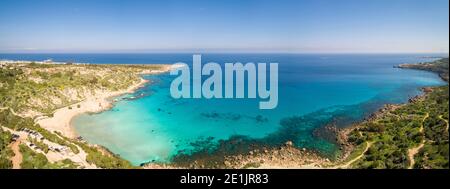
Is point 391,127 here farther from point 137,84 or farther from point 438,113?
point 137,84

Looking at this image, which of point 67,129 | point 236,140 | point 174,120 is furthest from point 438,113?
point 67,129

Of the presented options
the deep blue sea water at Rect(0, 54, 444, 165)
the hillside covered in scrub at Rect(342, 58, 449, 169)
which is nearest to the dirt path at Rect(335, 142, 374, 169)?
the hillside covered in scrub at Rect(342, 58, 449, 169)

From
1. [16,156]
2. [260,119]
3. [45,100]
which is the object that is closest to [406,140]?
[260,119]

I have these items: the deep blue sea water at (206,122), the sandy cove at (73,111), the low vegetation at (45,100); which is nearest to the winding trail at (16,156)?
the low vegetation at (45,100)

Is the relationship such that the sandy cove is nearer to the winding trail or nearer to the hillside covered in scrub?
the winding trail

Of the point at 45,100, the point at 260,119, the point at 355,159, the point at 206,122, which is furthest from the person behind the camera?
the point at 45,100

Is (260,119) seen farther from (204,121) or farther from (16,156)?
(16,156)

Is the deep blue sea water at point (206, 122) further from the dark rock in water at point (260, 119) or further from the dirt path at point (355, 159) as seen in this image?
the dirt path at point (355, 159)
